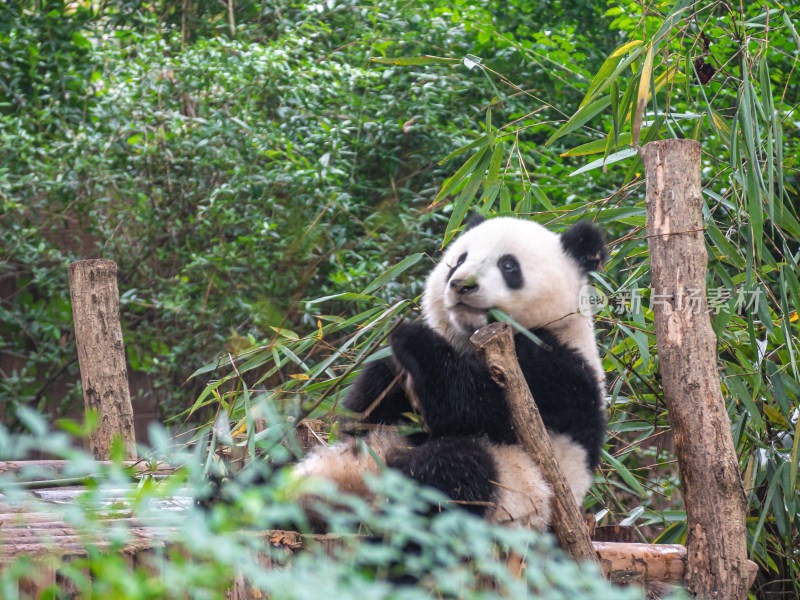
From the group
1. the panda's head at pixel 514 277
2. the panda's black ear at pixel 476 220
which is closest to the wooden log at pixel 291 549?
the panda's head at pixel 514 277

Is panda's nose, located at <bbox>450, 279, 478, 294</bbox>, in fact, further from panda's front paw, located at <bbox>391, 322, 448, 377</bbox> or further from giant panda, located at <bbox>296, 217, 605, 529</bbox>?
panda's front paw, located at <bbox>391, 322, 448, 377</bbox>

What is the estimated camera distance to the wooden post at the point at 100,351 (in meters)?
2.65

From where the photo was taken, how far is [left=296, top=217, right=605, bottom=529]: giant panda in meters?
1.81

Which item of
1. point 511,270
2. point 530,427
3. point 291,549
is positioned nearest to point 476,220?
point 511,270

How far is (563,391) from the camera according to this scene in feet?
6.28

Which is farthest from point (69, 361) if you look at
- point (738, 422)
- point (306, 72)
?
point (738, 422)

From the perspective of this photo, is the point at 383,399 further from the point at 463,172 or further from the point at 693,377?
the point at 463,172

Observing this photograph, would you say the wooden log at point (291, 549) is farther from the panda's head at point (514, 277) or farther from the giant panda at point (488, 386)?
the panda's head at point (514, 277)

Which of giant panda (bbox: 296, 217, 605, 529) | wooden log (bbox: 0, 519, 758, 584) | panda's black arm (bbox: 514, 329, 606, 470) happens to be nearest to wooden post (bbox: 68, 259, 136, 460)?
giant panda (bbox: 296, 217, 605, 529)

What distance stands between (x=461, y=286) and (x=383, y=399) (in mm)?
380

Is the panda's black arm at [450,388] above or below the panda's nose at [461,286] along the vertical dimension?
below

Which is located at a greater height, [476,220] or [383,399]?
[476,220]

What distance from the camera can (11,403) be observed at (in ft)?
14.7

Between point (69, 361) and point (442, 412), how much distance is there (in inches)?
136
